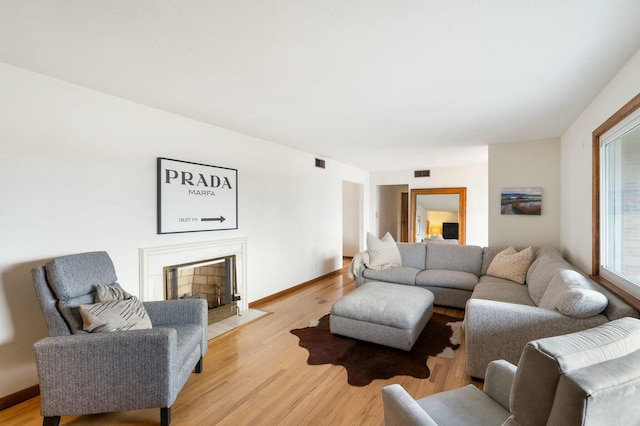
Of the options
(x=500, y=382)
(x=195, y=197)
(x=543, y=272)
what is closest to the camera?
(x=500, y=382)

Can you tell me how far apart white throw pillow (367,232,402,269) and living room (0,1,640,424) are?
3.91 ft

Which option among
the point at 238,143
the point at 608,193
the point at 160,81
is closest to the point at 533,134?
the point at 608,193

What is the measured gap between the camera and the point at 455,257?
4.48 m

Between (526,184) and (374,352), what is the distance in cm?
342

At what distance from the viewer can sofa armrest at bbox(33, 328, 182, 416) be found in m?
1.68

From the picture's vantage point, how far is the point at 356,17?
4.94 feet

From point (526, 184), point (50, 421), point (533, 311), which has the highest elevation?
point (526, 184)

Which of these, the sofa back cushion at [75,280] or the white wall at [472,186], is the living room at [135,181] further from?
the white wall at [472,186]

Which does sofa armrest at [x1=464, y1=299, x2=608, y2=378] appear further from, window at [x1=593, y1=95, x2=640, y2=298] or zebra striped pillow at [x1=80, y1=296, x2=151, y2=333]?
zebra striped pillow at [x1=80, y1=296, x2=151, y2=333]

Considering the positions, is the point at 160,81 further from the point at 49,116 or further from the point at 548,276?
the point at 548,276

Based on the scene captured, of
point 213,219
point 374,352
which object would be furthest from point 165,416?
point 213,219

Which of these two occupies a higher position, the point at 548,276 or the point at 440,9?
the point at 440,9

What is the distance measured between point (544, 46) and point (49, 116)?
341 centimetres

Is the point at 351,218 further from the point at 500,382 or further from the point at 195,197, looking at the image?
the point at 500,382
